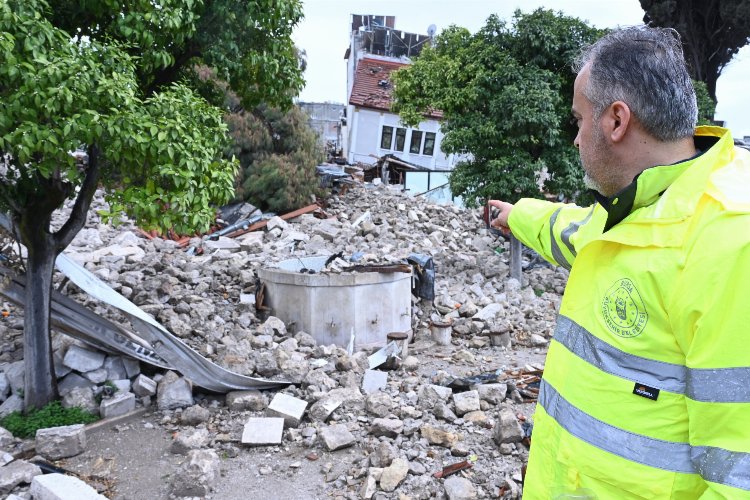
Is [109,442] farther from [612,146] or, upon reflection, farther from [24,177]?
[612,146]

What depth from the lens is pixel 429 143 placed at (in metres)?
28.3

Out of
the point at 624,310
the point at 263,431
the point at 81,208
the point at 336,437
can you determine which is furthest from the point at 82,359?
the point at 624,310

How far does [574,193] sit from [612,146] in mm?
11526

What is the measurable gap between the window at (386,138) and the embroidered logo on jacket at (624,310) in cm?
2826

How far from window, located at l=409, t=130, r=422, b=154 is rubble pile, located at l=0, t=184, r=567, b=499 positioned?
1703 cm

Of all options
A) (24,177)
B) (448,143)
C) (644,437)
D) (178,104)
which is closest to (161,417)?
(24,177)

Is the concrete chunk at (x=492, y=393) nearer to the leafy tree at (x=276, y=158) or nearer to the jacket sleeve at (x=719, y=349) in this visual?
the jacket sleeve at (x=719, y=349)

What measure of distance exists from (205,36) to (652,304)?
232 inches

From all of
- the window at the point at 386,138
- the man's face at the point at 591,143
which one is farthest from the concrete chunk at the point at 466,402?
the window at the point at 386,138

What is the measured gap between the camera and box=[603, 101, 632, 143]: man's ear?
4.75 ft

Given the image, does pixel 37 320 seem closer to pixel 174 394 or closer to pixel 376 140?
pixel 174 394

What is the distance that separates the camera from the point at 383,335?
28.5 ft

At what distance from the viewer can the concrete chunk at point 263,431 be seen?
17.4 ft

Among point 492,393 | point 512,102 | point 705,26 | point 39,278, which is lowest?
point 492,393
